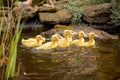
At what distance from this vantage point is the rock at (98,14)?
13938 mm

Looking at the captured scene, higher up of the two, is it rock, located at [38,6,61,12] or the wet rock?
rock, located at [38,6,61,12]

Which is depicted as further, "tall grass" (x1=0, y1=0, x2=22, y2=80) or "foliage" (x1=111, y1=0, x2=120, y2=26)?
"foliage" (x1=111, y1=0, x2=120, y2=26)

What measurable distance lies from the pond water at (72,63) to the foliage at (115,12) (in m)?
2.94

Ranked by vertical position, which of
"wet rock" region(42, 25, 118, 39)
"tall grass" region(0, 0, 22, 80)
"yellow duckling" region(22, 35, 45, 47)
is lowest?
"wet rock" region(42, 25, 118, 39)

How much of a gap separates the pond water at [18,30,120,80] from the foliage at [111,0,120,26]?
2941mm

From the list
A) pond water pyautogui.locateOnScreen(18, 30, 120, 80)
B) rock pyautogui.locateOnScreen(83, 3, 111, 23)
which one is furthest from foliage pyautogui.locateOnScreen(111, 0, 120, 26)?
pond water pyautogui.locateOnScreen(18, 30, 120, 80)

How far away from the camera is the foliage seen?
13258 millimetres

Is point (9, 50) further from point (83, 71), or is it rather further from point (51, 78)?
point (83, 71)

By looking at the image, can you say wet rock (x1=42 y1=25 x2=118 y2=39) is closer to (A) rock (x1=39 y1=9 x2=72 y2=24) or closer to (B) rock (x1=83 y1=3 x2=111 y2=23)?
(A) rock (x1=39 y1=9 x2=72 y2=24)

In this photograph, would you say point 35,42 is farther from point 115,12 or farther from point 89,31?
point 115,12

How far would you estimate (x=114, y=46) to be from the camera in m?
10.2

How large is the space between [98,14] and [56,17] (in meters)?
1.64

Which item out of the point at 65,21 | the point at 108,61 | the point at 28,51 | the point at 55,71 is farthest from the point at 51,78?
the point at 65,21

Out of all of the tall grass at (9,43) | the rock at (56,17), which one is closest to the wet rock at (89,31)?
the rock at (56,17)
